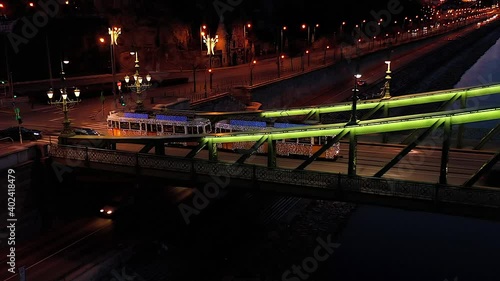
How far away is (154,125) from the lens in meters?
29.8

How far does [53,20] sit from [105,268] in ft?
155

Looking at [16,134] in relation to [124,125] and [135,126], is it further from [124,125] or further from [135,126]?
[135,126]

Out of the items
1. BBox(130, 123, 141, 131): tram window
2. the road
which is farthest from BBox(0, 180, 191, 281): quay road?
BBox(130, 123, 141, 131): tram window

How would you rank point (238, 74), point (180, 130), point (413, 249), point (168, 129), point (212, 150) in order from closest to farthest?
point (212, 150)
point (413, 249)
point (180, 130)
point (168, 129)
point (238, 74)

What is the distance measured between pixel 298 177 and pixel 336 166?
12.7ft

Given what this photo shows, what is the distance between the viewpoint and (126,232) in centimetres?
2353

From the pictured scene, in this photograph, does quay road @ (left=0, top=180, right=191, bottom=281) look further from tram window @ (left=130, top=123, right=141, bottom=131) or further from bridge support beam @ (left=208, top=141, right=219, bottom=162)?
bridge support beam @ (left=208, top=141, right=219, bottom=162)

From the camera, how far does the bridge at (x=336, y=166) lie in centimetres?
1697

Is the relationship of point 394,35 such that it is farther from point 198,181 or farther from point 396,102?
point 198,181

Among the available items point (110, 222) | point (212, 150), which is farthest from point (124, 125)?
point (212, 150)

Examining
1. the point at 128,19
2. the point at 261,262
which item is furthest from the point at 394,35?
the point at 261,262

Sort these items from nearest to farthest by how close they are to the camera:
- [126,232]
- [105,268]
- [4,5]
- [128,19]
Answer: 1. [105,268]
2. [126,232]
3. [4,5]
4. [128,19]

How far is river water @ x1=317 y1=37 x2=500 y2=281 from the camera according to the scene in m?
25.1

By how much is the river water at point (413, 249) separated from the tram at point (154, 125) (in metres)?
10.6
